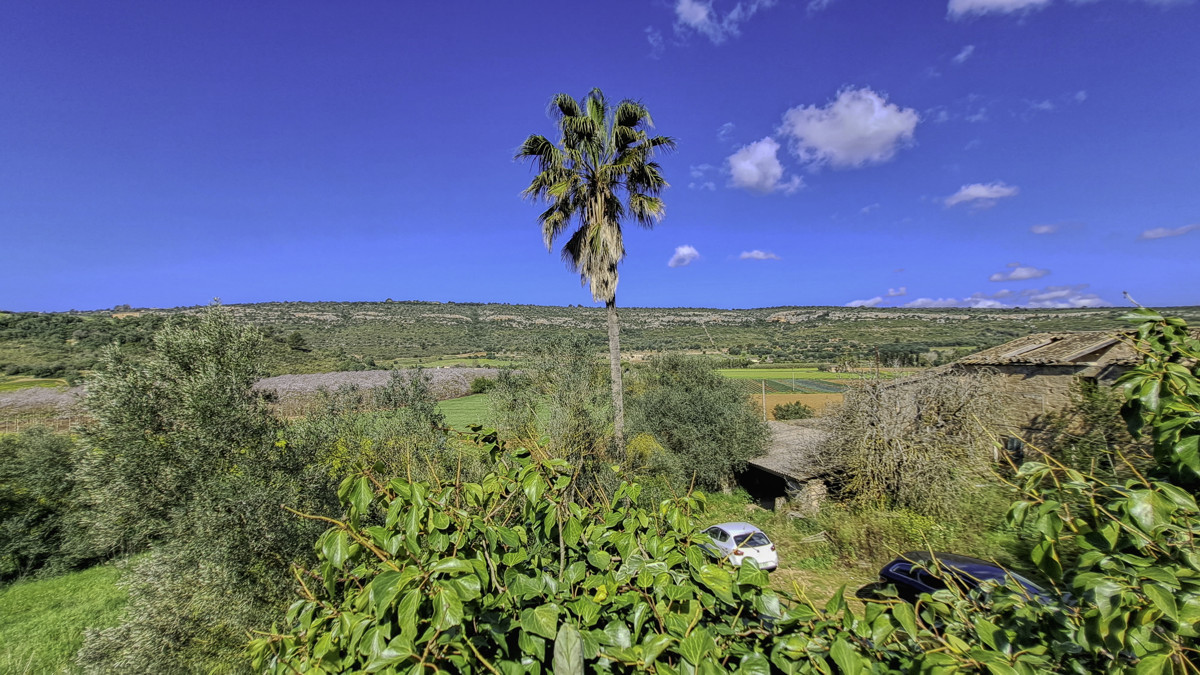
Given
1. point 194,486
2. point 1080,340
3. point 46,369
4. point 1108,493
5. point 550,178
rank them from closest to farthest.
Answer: point 1108,493
point 194,486
point 550,178
point 1080,340
point 46,369

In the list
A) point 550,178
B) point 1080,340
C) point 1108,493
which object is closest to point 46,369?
point 550,178

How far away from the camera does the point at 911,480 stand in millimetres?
12414

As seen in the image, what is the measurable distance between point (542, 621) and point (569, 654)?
0.43 feet

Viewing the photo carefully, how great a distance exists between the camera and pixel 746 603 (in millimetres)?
1821

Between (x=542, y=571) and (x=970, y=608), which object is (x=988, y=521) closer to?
(x=970, y=608)

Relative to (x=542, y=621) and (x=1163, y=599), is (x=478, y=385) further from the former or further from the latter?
(x=1163, y=599)

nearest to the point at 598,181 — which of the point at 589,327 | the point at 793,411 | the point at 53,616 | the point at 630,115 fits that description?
the point at 630,115

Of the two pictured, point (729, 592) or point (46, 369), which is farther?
point (46, 369)

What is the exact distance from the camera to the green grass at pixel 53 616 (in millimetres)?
12352

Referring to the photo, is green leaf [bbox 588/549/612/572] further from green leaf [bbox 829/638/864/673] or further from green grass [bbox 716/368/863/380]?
green grass [bbox 716/368/863/380]

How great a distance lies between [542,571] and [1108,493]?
196 cm

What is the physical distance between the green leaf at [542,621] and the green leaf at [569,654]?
0.05 m

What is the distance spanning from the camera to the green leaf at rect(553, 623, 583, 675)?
1.22 meters

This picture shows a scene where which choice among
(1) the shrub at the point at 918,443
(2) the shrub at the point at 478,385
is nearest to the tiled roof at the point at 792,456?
(1) the shrub at the point at 918,443
